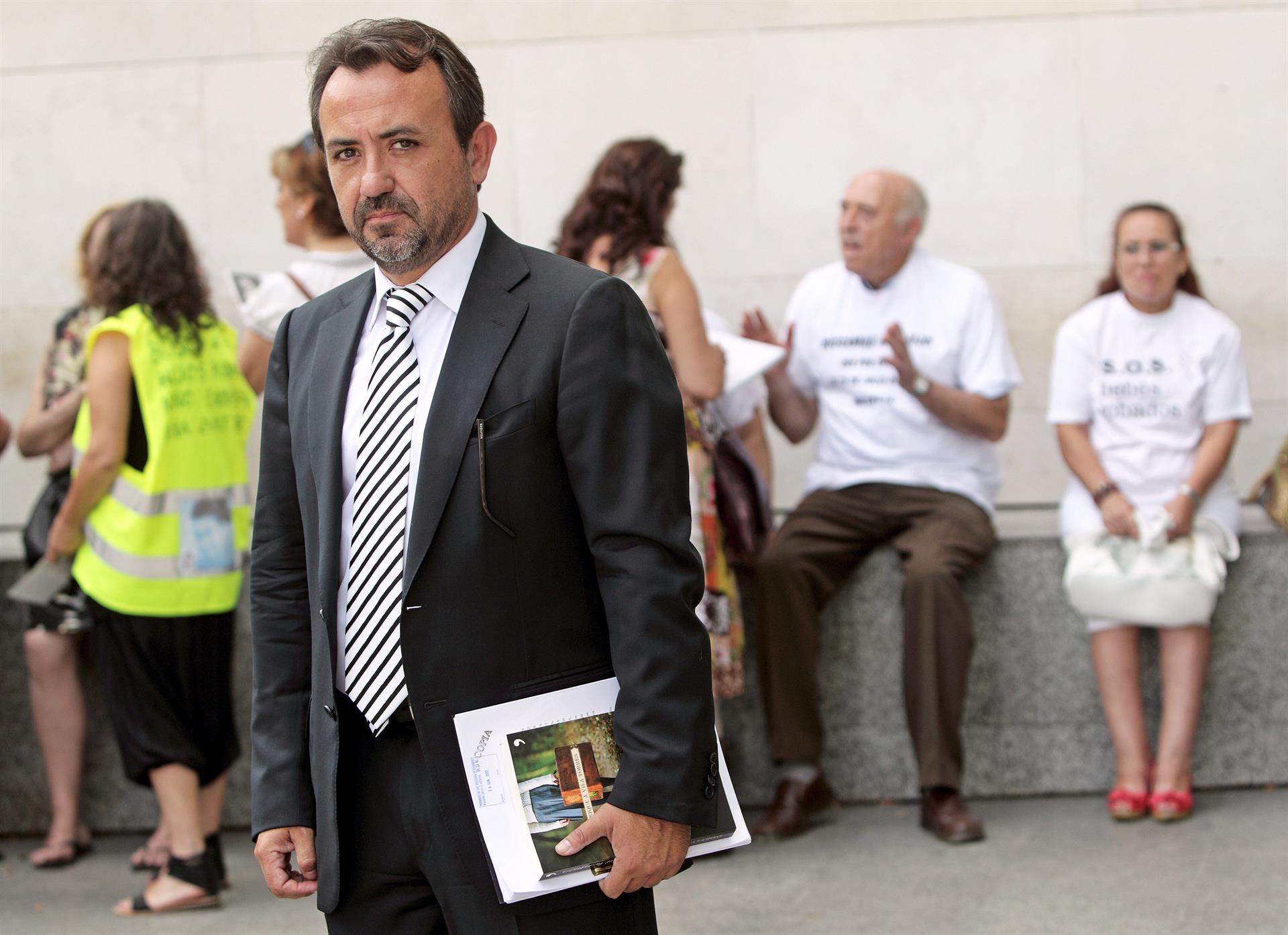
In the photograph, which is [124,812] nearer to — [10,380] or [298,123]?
Result: [10,380]

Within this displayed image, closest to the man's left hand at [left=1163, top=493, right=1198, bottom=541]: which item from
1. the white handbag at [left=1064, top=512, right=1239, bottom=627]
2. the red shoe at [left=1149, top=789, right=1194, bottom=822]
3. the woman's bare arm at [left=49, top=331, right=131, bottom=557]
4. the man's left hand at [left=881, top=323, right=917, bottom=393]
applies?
the white handbag at [left=1064, top=512, right=1239, bottom=627]

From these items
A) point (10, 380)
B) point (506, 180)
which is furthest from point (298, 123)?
point (10, 380)

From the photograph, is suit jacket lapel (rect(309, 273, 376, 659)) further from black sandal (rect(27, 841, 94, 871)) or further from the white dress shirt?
black sandal (rect(27, 841, 94, 871))

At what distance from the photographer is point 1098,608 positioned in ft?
17.0

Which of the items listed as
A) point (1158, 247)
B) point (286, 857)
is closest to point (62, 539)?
point (286, 857)

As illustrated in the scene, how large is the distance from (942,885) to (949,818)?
439mm

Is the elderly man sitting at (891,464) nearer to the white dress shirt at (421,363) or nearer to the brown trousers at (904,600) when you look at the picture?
the brown trousers at (904,600)

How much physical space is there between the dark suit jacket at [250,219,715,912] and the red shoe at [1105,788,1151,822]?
11.4 feet

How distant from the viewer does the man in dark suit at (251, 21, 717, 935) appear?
2053mm

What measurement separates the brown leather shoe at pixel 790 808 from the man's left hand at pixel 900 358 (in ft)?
4.63

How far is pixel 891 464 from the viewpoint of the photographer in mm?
5559

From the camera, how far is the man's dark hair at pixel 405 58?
210 centimetres

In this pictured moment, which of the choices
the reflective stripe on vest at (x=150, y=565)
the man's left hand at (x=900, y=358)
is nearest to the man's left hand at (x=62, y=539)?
the reflective stripe on vest at (x=150, y=565)

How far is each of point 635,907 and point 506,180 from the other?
574 centimetres
